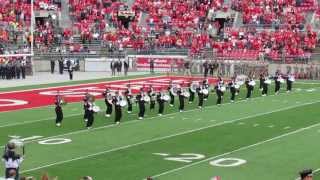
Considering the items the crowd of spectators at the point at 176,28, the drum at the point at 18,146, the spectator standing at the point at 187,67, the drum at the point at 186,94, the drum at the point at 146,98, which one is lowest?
the spectator standing at the point at 187,67

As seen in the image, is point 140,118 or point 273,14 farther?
point 273,14

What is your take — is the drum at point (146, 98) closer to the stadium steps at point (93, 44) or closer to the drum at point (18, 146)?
the drum at point (18, 146)

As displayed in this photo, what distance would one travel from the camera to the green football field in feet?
46.7

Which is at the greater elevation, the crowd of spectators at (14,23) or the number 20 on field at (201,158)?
the crowd of spectators at (14,23)

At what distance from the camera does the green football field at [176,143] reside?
14.2m

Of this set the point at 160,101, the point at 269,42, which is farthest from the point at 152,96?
the point at 269,42

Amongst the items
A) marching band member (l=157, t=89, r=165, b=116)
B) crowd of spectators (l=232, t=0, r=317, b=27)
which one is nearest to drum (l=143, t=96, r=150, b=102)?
marching band member (l=157, t=89, r=165, b=116)

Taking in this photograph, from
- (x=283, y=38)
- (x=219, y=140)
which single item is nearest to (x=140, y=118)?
(x=219, y=140)

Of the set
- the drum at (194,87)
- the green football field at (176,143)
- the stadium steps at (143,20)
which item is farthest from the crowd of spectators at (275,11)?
the green football field at (176,143)

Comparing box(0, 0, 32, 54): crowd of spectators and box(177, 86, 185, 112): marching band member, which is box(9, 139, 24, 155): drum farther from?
box(0, 0, 32, 54): crowd of spectators

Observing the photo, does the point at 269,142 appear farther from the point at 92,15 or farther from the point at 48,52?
the point at 92,15

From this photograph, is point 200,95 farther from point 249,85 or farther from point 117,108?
point 117,108

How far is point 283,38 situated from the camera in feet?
135

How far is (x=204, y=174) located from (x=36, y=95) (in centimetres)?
1564
